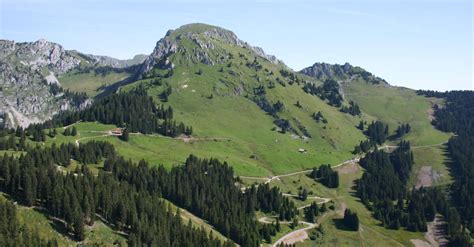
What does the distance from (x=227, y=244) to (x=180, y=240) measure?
606 inches

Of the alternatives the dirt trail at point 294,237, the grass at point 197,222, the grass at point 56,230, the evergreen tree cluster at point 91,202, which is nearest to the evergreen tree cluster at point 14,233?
the grass at point 56,230

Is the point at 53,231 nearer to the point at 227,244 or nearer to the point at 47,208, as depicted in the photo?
the point at 47,208

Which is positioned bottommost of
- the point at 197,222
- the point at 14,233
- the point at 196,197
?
the point at 197,222

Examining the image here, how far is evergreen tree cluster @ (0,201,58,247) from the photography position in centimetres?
9935

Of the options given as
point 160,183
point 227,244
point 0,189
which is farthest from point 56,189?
point 160,183

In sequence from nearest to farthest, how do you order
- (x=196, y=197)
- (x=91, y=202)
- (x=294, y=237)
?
(x=91, y=202) → (x=196, y=197) → (x=294, y=237)

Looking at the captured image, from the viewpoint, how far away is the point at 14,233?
103 metres

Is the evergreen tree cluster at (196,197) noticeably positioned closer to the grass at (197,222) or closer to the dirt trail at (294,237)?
the grass at (197,222)

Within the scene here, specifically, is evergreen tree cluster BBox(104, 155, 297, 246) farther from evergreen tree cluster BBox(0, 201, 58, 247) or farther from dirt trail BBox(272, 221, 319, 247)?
evergreen tree cluster BBox(0, 201, 58, 247)

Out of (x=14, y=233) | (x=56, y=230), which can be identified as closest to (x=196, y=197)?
(x=56, y=230)

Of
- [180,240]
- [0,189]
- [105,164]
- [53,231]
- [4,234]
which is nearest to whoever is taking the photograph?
[4,234]

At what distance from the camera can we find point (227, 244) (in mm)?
147125

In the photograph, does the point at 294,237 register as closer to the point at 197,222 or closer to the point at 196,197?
the point at 196,197

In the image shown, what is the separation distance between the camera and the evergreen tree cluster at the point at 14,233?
99.3 meters
